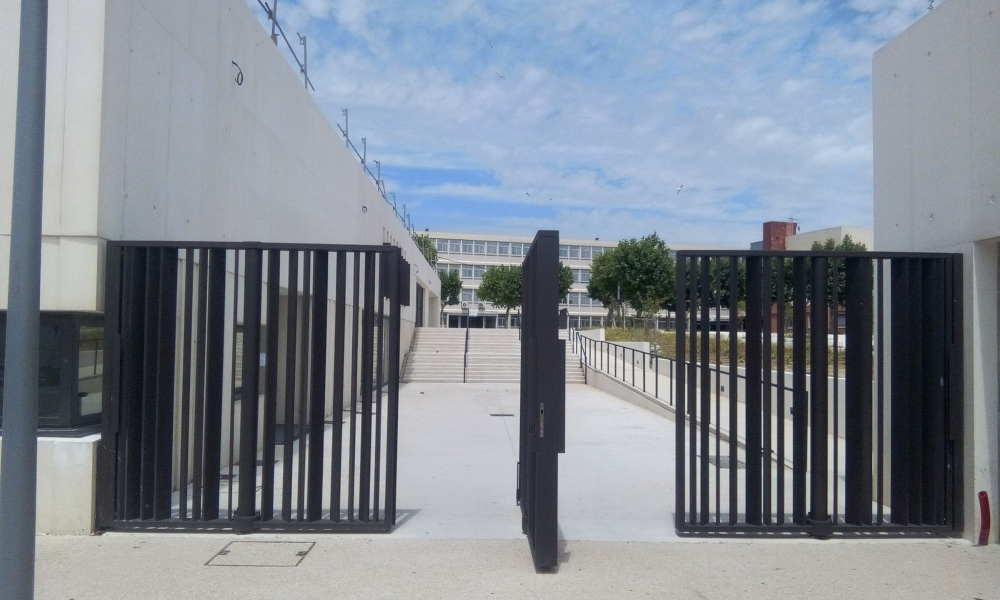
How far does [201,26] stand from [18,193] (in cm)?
461

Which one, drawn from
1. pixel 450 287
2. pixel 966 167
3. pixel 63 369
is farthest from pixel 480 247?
pixel 966 167

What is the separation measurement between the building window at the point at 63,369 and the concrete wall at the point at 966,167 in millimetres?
7118

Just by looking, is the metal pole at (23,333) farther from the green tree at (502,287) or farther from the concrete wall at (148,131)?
the green tree at (502,287)

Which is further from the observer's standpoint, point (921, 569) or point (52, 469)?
point (52, 469)

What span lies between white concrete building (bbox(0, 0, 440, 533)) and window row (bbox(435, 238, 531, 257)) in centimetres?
7087

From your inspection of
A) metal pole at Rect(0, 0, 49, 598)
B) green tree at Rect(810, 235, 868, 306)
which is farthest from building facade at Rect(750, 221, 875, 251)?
metal pole at Rect(0, 0, 49, 598)

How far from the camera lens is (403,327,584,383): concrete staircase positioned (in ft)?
78.2

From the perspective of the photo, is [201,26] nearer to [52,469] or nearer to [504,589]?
[52,469]

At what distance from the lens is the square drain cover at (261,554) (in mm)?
5586

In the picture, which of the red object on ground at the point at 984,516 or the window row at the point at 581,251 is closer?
the red object on ground at the point at 984,516

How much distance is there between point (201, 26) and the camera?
312 inches

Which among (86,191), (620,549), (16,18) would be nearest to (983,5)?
(620,549)

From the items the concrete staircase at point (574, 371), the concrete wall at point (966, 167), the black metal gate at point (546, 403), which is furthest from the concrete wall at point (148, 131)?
the concrete staircase at point (574, 371)

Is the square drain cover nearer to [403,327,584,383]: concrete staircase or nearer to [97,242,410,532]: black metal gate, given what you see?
[97,242,410,532]: black metal gate
